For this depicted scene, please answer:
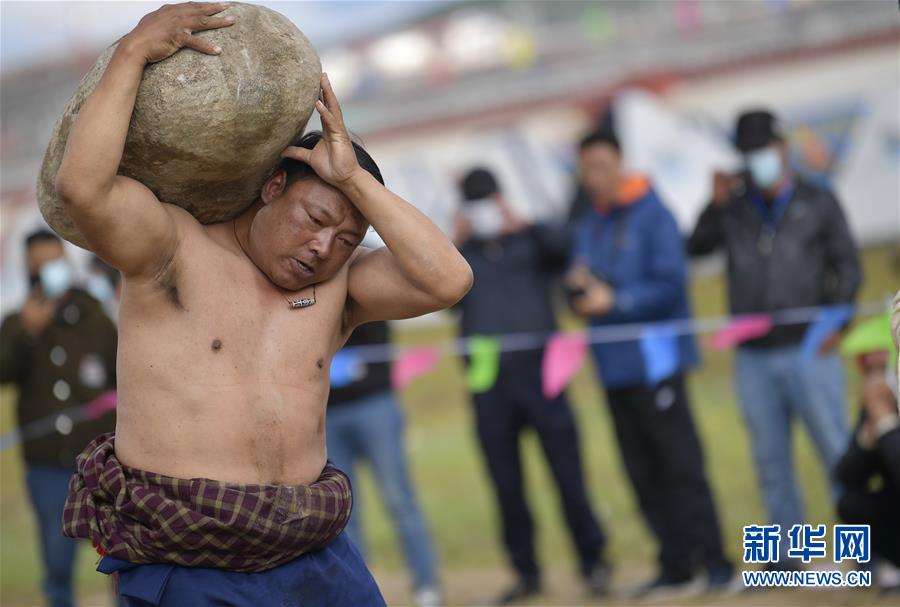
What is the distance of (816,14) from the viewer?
1362cm

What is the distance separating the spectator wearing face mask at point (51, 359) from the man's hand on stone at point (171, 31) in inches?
148

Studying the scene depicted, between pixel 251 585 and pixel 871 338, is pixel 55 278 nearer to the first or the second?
pixel 251 585

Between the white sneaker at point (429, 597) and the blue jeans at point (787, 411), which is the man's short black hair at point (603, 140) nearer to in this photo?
the blue jeans at point (787, 411)

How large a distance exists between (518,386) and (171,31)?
389 centimetres

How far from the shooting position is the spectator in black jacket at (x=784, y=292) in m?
5.84

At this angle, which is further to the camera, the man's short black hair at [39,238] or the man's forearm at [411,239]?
the man's short black hair at [39,238]

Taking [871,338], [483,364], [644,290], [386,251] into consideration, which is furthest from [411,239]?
[483,364]

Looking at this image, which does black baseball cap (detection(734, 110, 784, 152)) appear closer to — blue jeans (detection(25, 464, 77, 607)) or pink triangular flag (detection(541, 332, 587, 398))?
pink triangular flag (detection(541, 332, 587, 398))

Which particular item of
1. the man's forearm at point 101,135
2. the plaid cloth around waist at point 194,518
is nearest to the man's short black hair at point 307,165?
the man's forearm at point 101,135

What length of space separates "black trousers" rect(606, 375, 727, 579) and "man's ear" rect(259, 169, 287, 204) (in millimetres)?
3364

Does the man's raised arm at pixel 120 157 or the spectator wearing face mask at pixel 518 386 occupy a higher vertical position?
the man's raised arm at pixel 120 157

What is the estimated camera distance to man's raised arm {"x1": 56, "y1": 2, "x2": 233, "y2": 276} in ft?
8.96

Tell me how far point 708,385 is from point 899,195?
273cm

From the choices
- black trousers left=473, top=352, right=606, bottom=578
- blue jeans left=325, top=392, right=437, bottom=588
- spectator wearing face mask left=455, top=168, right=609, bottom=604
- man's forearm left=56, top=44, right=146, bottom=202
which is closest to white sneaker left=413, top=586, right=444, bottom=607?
blue jeans left=325, top=392, right=437, bottom=588
